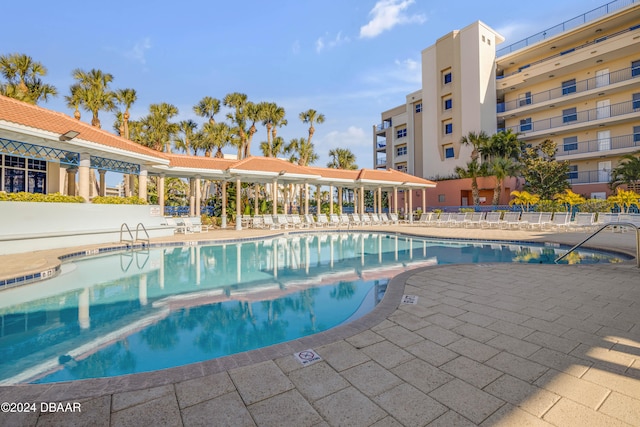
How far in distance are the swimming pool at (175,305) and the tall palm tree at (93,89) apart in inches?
571

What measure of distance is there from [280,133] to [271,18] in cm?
1440

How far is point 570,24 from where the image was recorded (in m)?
25.2

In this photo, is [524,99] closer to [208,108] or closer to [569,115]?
[569,115]

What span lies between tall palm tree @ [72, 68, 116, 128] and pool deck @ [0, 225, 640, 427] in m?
22.0

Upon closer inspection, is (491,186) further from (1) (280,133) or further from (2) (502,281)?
(2) (502,281)

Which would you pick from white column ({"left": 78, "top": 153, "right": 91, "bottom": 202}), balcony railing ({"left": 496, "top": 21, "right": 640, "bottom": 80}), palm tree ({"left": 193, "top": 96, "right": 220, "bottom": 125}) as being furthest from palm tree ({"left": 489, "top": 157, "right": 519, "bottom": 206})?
white column ({"left": 78, "top": 153, "right": 91, "bottom": 202})

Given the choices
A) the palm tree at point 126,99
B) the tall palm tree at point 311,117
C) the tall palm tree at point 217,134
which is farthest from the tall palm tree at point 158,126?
the tall palm tree at point 311,117

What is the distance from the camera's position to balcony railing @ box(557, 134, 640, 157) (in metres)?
22.2

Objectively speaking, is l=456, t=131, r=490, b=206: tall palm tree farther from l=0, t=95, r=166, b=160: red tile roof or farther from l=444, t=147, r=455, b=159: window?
l=0, t=95, r=166, b=160: red tile roof

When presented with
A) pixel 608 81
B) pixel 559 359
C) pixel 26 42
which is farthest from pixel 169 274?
pixel 608 81

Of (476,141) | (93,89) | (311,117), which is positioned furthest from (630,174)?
(93,89)

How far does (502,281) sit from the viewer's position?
5.43m

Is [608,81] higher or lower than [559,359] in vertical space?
higher

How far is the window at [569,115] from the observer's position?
25234mm
